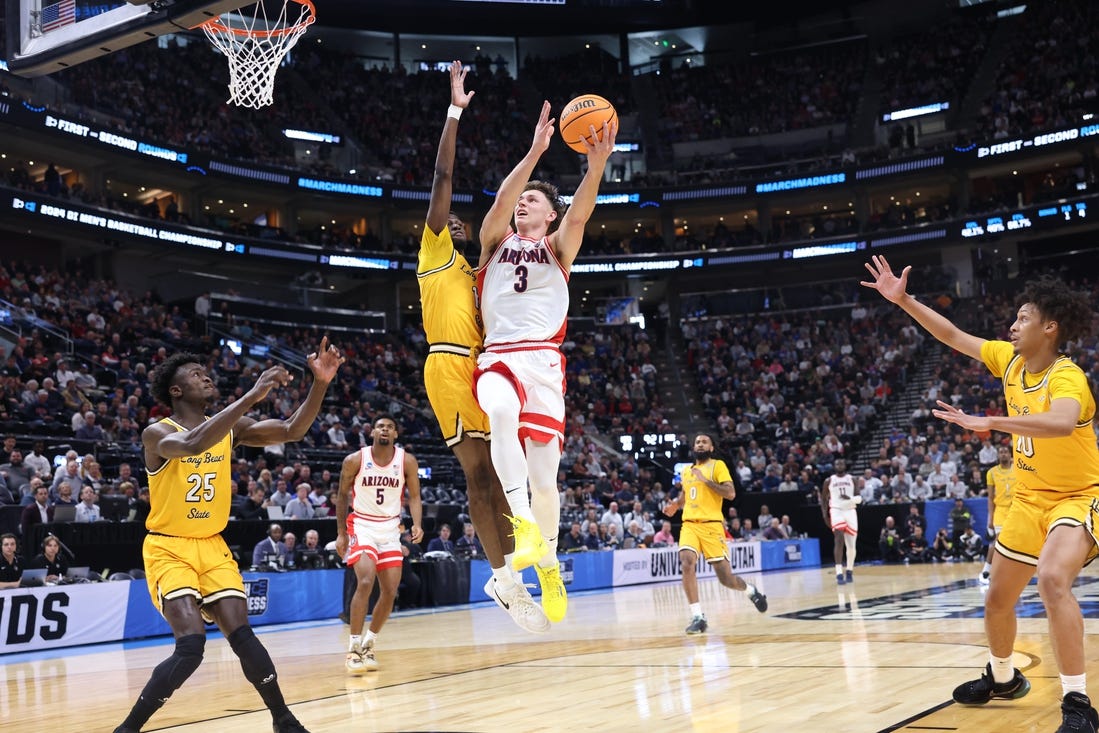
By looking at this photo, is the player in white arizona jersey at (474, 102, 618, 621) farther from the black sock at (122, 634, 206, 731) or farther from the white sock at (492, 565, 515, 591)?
the black sock at (122, 634, 206, 731)

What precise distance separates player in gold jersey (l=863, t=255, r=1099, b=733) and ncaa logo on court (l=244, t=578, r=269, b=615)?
1092cm

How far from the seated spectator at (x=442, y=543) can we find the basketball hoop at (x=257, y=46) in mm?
9338

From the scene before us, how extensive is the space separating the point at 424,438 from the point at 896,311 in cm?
1741

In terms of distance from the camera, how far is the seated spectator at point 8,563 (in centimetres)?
1256

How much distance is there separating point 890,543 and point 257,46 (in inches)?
765

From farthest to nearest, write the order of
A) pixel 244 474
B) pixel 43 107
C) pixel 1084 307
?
pixel 43 107
pixel 244 474
pixel 1084 307

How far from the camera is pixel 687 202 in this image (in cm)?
3941

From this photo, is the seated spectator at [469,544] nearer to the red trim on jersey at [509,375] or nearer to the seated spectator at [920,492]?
the seated spectator at [920,492]

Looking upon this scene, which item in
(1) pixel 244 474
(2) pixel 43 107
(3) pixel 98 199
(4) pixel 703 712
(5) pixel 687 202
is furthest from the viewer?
(5) pixel 687 202

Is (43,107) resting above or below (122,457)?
above

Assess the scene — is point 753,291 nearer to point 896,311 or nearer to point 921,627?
point 896,311

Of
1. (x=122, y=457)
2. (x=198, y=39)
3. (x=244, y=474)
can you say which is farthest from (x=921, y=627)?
(x=198, y=39)

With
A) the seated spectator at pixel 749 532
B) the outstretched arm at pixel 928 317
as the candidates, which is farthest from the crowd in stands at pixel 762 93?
the outstretched arm at pixel 928 317

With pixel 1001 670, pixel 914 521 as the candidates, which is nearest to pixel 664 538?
pixel 914 521
